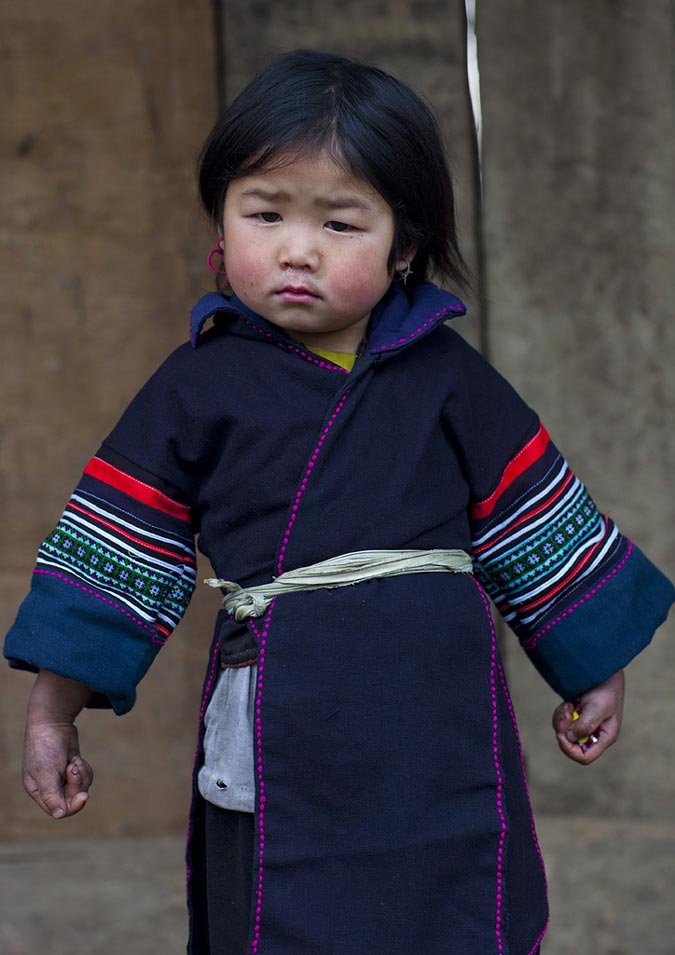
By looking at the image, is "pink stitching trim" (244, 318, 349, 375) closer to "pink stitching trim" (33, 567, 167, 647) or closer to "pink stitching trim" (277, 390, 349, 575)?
"pink stitching trim" (277, 390, 349, 575)

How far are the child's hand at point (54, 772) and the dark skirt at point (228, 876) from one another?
177 mm

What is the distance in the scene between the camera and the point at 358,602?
190 centimetres

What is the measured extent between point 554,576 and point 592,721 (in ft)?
0.70

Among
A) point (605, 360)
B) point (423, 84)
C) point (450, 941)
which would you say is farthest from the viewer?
point (605, 360)

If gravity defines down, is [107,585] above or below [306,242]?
below

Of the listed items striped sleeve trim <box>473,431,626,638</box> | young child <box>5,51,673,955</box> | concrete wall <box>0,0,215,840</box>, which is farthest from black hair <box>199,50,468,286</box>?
concrete wall <box>0,0,215,840</box>

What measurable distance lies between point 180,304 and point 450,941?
5.74 ft

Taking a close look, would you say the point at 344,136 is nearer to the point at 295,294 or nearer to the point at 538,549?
the point at 295,294

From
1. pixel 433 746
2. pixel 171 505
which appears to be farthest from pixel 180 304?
pixel 433 746

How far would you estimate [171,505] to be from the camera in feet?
6.54

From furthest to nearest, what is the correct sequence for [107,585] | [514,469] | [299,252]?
[514,469], [107,585], [299,252]

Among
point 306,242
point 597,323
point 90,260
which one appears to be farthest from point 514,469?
point 90,260

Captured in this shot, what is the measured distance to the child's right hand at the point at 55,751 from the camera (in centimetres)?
195

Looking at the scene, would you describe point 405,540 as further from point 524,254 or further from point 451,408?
point 524,254
